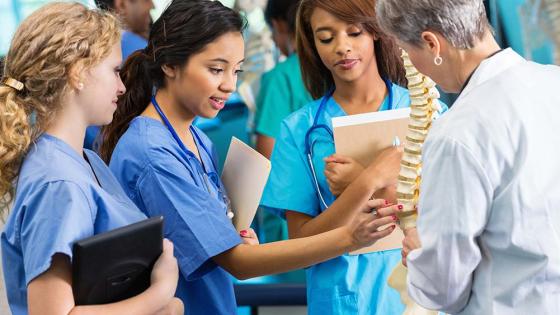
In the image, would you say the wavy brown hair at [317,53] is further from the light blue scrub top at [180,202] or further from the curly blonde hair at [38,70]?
the curly blonde hair at [38,70]

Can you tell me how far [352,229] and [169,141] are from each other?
0.45 meters

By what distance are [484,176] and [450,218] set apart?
9cm

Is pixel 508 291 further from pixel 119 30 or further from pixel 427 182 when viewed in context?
pixel 119 30

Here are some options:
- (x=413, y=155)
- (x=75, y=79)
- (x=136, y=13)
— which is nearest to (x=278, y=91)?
(x=136, y=13)

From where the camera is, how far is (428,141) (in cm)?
169

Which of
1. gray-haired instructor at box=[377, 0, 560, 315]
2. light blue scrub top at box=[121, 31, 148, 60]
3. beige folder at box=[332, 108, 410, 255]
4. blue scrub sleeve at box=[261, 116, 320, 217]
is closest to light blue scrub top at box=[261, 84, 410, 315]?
blue scrub sleeve at box=[261, 116, 320, 217]

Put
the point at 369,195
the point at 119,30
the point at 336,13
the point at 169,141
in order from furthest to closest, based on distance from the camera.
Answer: the point at 336,13 < the point at 369,195 < the point at 169,141 < the point at 119,30

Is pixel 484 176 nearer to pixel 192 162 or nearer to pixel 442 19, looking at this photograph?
pixel 442 19

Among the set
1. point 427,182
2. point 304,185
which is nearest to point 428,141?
point 427,182

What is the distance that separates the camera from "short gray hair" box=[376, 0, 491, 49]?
172cm

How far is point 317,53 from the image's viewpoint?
258cm

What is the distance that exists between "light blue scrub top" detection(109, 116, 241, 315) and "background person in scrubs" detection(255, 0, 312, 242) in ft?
5.06

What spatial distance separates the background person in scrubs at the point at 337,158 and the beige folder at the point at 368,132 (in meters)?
0.03

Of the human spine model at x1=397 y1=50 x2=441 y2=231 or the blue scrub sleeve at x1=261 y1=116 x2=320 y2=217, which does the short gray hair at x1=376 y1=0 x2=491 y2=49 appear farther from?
the blue scrub sleeve at x1=261 y1=116 x2=320 y2=217
